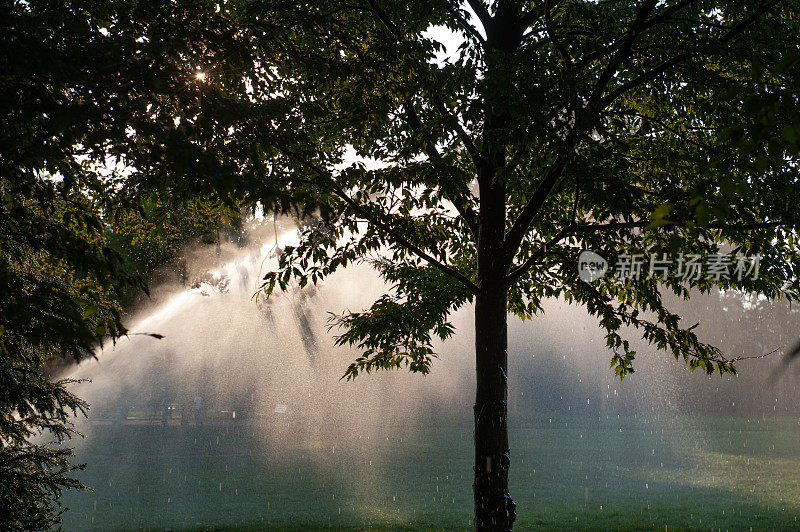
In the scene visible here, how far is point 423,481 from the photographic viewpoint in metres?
13.9

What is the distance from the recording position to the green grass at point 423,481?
9938mm

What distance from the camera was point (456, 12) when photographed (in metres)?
5.80

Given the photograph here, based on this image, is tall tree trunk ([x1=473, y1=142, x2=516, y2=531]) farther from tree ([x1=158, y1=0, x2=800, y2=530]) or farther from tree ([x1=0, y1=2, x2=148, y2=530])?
tree ([x1=0, y1=2, x2=148, y2=530])

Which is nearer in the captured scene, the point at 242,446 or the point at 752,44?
the point at 752,44

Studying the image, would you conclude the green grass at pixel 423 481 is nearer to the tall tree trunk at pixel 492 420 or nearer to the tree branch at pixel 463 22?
the tall tree trunk at pixel 492 420

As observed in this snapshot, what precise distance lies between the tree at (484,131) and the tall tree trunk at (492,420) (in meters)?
0.02

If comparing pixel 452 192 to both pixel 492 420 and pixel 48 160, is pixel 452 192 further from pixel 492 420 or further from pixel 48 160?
pixel 48 160

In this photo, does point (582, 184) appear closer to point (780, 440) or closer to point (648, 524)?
point (648, 524)

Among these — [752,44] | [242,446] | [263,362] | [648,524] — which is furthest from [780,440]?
[263,362]

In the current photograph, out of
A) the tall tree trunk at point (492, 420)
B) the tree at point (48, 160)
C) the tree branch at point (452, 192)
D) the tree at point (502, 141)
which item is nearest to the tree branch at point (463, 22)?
the tree at point (502, 141)

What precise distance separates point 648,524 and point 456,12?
789 centimetres

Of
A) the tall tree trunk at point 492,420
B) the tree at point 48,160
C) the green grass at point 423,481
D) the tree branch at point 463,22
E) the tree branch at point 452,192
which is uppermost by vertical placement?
the tree branch at point 463,22

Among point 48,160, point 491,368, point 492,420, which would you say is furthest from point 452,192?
point 48,160

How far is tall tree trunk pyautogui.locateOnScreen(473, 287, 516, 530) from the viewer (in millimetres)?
5281
